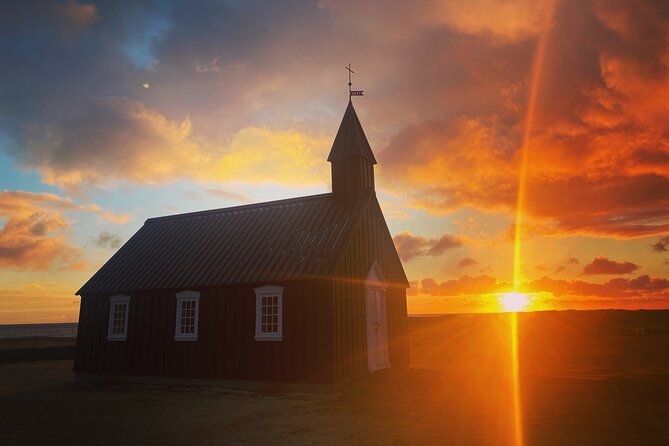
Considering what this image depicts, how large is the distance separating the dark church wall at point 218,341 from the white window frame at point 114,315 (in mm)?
247

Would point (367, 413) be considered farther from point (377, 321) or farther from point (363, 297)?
point (377, 321)

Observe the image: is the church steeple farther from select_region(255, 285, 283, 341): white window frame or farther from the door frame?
select_region(255, 285, 283, 341): white window frame

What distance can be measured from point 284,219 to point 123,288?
27.9 feet

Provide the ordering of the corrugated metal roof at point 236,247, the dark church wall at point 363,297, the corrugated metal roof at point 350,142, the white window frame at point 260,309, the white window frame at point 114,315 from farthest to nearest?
1. the white window frame at point 114,315
2. the corrugated metal roof at point 350,142
3. the corrugated metal roof at point 236,247
4. the white window frame at point 260,309
5. the dark church wall at point 363,297

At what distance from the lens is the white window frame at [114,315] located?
2130cm

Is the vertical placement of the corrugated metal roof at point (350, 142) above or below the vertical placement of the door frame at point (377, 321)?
above

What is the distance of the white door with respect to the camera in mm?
18500

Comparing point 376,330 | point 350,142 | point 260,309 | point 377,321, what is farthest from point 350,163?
point 260,309

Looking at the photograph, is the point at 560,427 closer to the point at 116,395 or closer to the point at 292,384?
the point at 292,384

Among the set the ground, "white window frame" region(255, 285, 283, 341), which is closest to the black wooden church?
"white window frame" region(255, 285, 283, 341)

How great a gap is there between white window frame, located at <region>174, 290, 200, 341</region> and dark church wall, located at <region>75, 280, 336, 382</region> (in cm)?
21

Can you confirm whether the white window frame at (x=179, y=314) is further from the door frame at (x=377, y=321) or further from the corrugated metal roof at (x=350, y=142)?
the corrugated metal roof at (x=350, y=142)

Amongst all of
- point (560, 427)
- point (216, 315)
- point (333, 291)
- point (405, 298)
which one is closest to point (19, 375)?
point (216, 315)

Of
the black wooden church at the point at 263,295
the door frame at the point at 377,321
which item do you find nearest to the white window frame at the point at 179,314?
the black wooden church at the point at 263,295
